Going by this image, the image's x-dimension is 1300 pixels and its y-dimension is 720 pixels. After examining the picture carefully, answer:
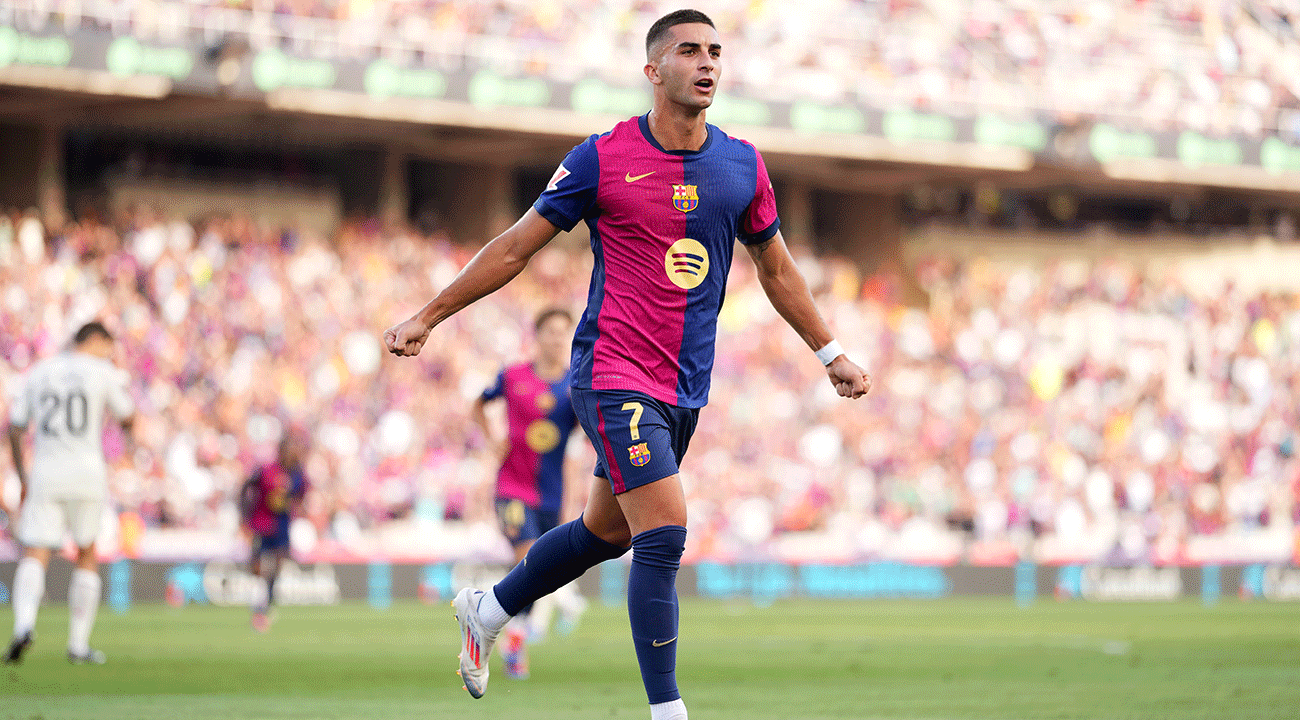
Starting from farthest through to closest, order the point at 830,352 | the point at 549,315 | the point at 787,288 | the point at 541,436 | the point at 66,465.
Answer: the point at 541,436
the point at 549,315
the point at 66,465
the point at 830,352
the point at 787,288

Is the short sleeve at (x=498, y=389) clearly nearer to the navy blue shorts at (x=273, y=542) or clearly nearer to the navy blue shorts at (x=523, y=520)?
the navy blue shorts at (x=523, y=520)

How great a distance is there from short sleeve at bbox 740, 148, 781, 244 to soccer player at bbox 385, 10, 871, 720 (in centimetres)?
7

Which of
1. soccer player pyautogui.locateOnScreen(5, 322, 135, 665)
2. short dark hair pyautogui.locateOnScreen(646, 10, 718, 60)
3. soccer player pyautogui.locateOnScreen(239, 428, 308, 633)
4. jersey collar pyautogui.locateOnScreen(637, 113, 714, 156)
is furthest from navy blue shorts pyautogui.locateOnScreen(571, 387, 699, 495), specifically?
soccer player pyautogui.locateOnScreen(239, 428, 308, 633)

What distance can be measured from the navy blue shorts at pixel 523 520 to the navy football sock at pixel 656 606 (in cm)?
600

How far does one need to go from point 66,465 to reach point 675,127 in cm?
648

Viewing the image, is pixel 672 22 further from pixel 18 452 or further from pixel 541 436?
pixel 18 452

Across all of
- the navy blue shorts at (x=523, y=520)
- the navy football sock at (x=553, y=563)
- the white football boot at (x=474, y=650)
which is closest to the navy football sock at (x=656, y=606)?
the navy football sock at (x=553, y=563)

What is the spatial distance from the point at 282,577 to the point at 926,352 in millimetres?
13460

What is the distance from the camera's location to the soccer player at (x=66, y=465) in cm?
1124

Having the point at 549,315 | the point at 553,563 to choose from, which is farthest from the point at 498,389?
the point at 553,563

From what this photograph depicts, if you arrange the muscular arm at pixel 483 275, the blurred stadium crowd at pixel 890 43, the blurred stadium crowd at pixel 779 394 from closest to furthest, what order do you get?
the muscular arm at pixel 483 275, the blurred stadium crowd at pixel 779 394, the blurred stadium crowd at pixel 890 43

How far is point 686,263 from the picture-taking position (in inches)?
248

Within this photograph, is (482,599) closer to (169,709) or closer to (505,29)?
(169,709)

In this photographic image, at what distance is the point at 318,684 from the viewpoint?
10422mm
